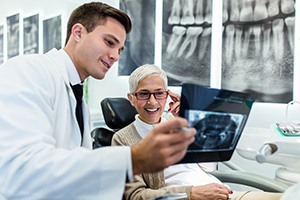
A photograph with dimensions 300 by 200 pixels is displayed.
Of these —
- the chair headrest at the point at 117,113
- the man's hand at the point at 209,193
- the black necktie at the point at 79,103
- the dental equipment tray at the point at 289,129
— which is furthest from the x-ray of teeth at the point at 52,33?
the dental equipment tray at the point at 289,129

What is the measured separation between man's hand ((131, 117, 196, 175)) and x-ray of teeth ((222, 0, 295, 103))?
1.71 m

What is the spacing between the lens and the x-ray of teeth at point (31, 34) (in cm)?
386

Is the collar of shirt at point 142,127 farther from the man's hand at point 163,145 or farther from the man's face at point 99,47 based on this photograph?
the man's hand at point 163,145

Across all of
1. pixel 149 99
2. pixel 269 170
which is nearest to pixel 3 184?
pixel 149 99

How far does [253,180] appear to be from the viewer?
1.77 m

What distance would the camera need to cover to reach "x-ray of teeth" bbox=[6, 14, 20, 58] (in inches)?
157

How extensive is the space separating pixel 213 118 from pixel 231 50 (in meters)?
1.69

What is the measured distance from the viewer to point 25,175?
2.66 feet

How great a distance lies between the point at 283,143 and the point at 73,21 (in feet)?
3.23

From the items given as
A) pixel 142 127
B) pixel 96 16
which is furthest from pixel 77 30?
pixel 142 127

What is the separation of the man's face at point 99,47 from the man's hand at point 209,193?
0.63m

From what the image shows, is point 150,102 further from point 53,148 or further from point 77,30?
point 53,148

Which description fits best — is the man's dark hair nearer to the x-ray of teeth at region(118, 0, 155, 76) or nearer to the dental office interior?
the dental office interior

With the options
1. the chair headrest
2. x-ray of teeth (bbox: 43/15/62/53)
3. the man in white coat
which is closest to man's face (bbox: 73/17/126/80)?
the man in white coat
